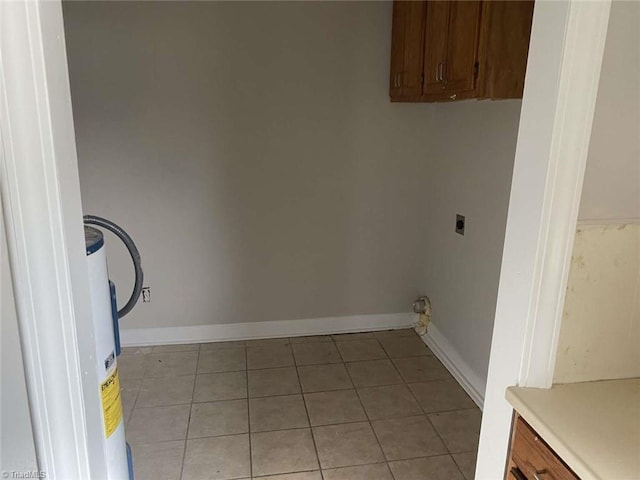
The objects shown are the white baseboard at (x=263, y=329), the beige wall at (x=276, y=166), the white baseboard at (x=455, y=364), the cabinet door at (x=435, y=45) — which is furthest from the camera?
the white baseboard at (x=263, y=329)

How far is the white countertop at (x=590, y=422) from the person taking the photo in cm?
86

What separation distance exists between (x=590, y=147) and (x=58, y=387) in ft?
3.76

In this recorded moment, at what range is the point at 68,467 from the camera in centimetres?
95

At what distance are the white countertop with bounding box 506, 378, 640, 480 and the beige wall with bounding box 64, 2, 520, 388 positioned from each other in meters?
1.34

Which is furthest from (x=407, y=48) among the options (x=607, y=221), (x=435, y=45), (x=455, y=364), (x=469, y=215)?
(x=607, y=221)

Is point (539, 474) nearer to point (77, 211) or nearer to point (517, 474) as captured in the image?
point (517, 474)

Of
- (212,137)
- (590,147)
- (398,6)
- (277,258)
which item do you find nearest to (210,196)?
(212,137)

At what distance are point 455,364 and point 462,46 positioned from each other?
1.73 meters

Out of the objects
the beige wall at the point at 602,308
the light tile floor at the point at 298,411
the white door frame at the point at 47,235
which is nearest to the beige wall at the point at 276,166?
the light tile floor at the point at 298,411

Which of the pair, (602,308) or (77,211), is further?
(602,308)

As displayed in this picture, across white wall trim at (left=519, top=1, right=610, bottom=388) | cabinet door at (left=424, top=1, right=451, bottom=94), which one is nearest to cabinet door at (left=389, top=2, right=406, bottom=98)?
cabinet door at (left=424, top=1, right=451, bottom=94)

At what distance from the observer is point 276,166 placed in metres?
2.95

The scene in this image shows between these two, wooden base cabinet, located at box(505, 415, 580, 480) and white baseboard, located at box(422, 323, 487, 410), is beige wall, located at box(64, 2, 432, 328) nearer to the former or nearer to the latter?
white baseboard, located at box(422, 323, 487, 410)

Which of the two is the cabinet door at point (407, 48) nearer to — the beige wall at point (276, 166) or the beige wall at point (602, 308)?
the beige wall at point (276, 166)
